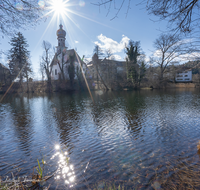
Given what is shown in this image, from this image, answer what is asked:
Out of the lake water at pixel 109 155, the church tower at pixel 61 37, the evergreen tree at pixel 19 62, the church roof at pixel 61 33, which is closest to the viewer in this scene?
the lake water at pixel 109 155

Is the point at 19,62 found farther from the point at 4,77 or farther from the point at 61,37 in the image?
the point at 61,37

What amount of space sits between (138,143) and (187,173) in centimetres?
240

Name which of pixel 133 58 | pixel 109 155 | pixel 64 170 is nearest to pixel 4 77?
pixel 133 58

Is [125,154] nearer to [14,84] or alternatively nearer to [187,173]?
[187,173]

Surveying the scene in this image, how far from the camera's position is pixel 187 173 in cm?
396

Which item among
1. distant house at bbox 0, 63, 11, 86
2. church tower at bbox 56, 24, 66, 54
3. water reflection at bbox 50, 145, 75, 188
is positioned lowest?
water reflection at bbox 50, 145, 75, 188

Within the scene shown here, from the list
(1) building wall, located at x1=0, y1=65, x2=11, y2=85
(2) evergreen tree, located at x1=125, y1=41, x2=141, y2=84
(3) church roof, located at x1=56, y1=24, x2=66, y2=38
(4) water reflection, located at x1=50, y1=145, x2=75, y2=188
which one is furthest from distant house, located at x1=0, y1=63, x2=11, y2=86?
(4) water reflection, located at x1=50, y1=145, x2=75, y2=188

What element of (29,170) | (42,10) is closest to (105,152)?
(29,170)

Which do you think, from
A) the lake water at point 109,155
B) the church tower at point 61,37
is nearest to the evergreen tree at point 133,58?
the church tower at point 61,37

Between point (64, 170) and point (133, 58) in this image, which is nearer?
point (64, 170)

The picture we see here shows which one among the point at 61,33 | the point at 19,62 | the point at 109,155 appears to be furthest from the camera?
the point at 61,33

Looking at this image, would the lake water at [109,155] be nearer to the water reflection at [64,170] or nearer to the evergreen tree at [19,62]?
the water reflection at [64,170]

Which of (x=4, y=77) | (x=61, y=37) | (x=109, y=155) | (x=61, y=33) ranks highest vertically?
(x=61, y=33)

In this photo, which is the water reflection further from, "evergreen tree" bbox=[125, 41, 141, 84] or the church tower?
the church tower
